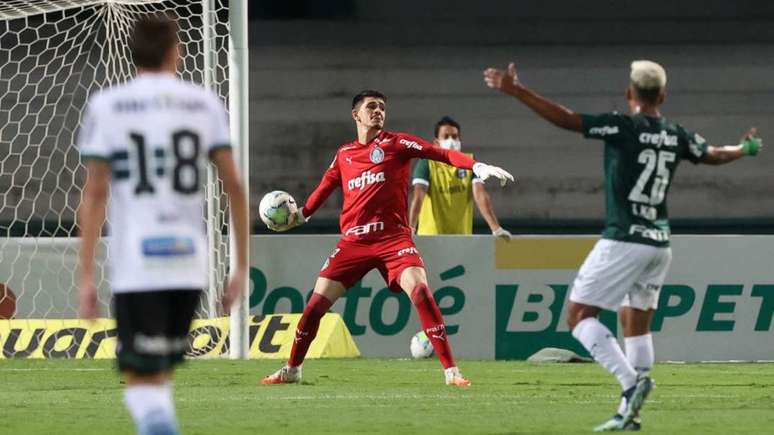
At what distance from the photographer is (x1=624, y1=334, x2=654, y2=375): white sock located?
8.15 meters

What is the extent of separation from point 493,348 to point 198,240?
9.05 meters

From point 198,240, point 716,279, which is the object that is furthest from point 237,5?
point 198,240

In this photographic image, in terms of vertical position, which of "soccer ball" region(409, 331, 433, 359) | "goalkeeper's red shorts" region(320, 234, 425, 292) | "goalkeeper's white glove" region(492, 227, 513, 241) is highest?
"goalkeeper's white glove" region(492, 227, 513, 241)

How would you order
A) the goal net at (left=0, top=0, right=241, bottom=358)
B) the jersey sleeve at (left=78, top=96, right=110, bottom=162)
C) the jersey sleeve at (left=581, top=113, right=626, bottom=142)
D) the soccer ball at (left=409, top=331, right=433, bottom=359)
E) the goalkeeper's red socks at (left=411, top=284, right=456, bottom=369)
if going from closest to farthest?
the jersey sleeve at (left=78, top=96, right=110, bottom=162)
the jersey sleeve at (left=581, top=113, right=626, bottom=142)
the goalkeeper's red socks at (left=411, top=284, right=456, bottom=369)
the soccer ball at (left=409, top=331, right=433, bottom=359)
the goal net at (left=0, top=0, right=241, bottom=358)

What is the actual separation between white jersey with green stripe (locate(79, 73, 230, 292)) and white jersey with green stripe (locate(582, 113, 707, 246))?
9.10 ft

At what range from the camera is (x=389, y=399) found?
988 cm

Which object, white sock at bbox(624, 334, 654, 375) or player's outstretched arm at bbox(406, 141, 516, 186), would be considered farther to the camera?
player's outstretched arm at bbox(406, 141, 516, 186)

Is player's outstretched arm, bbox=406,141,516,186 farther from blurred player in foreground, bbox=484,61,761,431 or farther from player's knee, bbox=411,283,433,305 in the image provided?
blurred player in foreground, bbox=484,61,761,431

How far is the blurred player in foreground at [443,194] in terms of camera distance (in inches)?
592

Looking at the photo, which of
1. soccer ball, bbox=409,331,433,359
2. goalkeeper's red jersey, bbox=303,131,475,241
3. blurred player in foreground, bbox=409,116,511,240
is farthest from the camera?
blurred player in foreground, bbox=409,116,511,240

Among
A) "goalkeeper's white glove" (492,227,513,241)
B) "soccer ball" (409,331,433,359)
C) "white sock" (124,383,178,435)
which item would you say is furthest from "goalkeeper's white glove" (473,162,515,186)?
"white sock" (124,383,178,435)

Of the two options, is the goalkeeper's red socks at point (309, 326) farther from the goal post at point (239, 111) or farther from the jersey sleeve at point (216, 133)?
the jersey sleeve at point (216, 133)

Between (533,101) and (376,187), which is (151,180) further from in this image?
(376,187)

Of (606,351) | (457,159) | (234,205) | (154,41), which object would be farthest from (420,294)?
(154,41)
